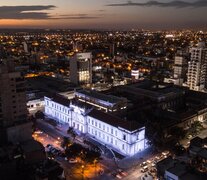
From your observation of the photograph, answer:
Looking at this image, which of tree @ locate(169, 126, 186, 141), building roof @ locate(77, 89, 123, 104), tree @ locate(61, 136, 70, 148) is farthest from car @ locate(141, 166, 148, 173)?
building roof @ locate(77, 89, 123, 104)

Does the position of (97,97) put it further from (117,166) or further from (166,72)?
(166,72)

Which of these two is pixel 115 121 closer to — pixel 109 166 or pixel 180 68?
pixel 109 166

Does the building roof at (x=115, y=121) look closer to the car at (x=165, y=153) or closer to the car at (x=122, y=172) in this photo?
the car at (x=165, y=153)

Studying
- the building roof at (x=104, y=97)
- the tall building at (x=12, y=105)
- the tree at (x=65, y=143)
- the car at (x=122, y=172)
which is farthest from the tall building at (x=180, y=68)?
the tall building at (x=12, y=105)

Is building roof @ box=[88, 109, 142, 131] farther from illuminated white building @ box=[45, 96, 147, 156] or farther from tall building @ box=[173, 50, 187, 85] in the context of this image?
tall building @ box=[173, 50, 187, 85]

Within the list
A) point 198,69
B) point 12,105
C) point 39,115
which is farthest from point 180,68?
point 12,105
